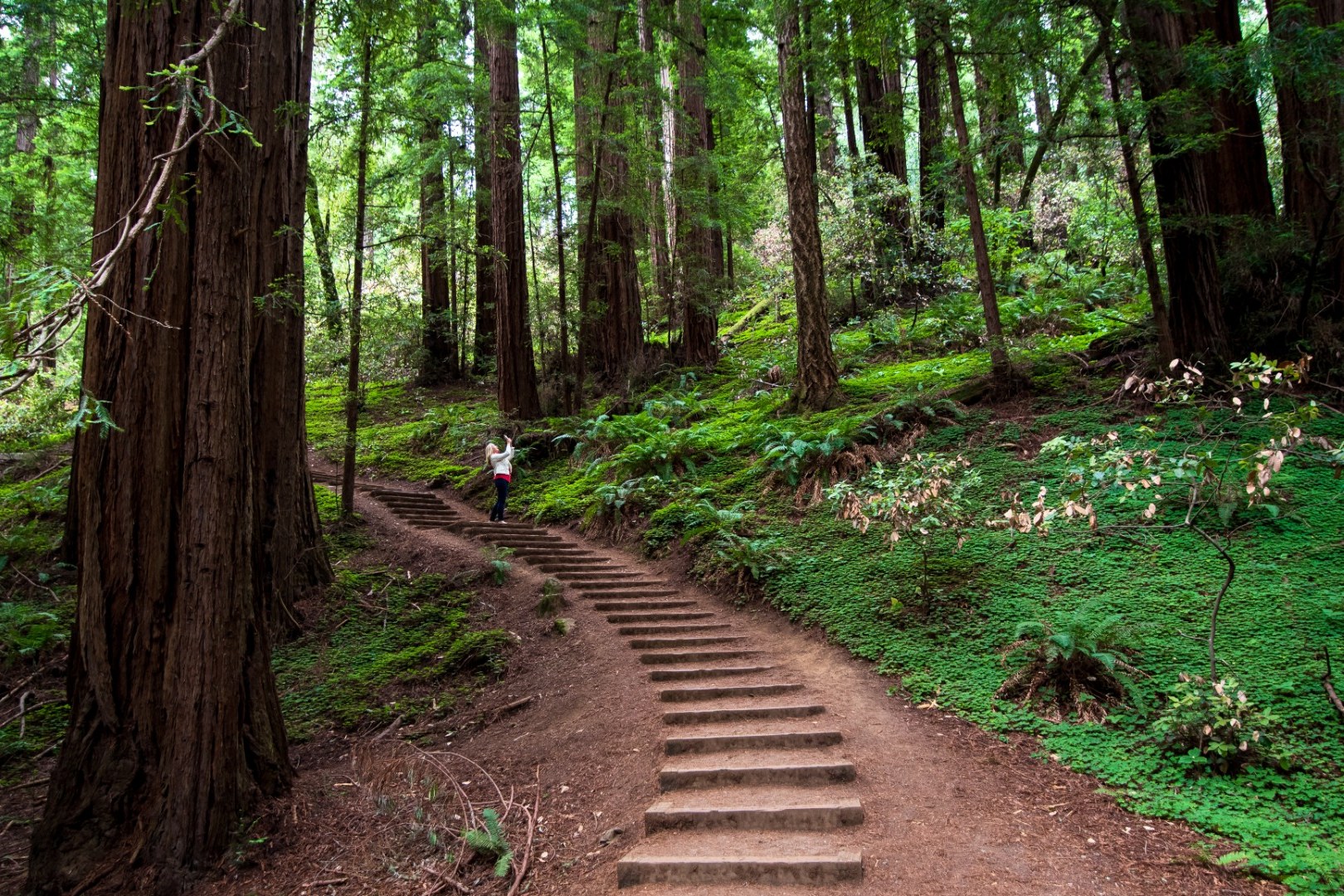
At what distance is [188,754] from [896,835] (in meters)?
4.03

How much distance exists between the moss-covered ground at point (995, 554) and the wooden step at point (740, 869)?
173cm

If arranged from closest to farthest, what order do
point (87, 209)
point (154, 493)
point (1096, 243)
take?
point (154, 493), point (87, 209), point (1096, 243)

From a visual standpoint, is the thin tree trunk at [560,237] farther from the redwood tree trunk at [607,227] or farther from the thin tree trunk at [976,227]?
the thin tree trunk at [976,227]

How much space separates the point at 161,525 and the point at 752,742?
3959mm

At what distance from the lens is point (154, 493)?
4055 millimetres

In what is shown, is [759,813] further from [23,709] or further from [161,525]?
[23,709]

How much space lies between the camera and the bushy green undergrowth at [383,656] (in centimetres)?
629

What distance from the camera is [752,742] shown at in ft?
15.8

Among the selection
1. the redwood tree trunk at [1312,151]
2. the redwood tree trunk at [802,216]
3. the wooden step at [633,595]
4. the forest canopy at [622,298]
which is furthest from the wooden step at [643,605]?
the redwood tree trunk at [1312,151]

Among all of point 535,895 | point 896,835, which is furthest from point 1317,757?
point 535,895

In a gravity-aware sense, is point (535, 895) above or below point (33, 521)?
below

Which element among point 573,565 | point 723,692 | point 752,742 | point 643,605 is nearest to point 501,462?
point 573,565

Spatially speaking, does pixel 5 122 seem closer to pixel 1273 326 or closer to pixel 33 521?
pixel 33 521

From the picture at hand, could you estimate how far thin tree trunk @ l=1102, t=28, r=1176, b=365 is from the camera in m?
7.35
